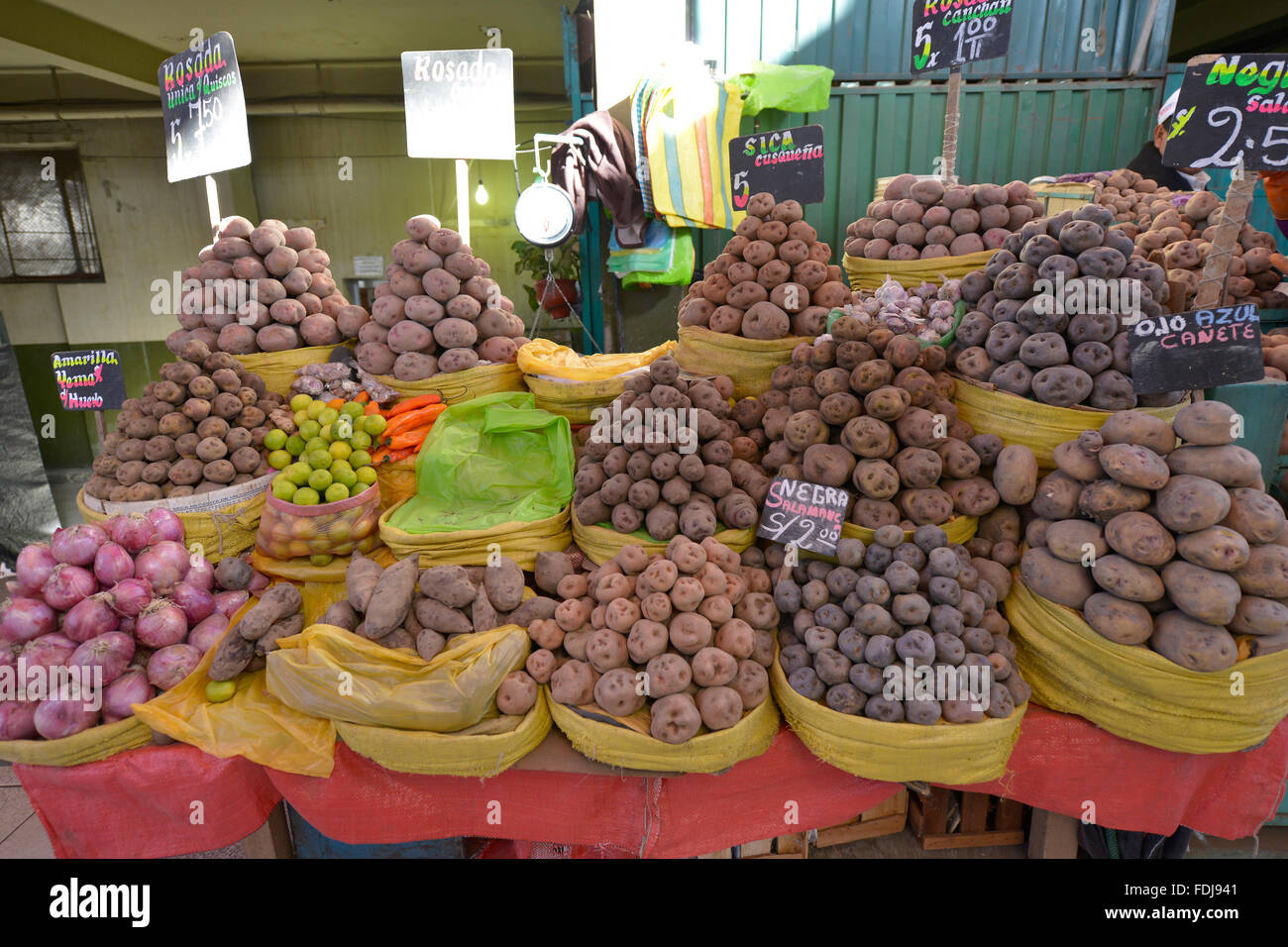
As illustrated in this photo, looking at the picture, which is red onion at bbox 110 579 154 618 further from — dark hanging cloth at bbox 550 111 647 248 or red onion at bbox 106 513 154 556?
dark hanging cloth at bbox 550 111 647 248

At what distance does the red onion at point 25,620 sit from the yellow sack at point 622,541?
174 cm

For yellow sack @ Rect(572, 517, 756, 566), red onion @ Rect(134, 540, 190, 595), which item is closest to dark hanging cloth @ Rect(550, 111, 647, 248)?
yellow sack @ Rect(572, 517, 756, 566)

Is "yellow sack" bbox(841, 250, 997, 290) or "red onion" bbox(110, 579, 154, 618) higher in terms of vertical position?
"yellow sack" bbox(841, 250, 997, 290)

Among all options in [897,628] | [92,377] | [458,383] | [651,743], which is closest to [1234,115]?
[897,628]

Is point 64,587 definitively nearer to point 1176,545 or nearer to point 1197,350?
point 1176,545

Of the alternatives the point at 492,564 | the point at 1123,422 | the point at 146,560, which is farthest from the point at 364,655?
the point at 1123,422

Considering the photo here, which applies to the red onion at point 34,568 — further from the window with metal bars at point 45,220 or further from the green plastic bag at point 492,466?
the window with metal bars at point 45,220

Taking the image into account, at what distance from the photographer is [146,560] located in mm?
2275

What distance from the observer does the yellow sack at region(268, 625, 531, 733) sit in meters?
1.85

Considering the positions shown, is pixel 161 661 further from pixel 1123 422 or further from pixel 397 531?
pixel 1123 422

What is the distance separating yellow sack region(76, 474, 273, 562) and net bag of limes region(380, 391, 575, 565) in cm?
58

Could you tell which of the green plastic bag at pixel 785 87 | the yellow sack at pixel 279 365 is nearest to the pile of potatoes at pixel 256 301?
the yellow sack at pixel 279 365

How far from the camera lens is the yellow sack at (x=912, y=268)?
2.64 m

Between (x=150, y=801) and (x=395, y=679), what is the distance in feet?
2.91
